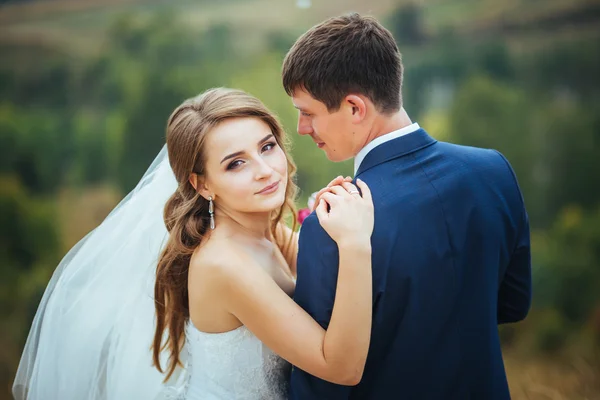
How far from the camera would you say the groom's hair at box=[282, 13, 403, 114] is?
5.44 ft

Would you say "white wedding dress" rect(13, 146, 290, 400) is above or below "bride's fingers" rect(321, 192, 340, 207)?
below

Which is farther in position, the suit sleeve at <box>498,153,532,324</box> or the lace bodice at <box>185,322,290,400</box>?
the lace bodice at <box>185,322,290,400</box>

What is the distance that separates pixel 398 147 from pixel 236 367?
95 cm

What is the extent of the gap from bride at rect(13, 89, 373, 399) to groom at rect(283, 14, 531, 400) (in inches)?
2.5

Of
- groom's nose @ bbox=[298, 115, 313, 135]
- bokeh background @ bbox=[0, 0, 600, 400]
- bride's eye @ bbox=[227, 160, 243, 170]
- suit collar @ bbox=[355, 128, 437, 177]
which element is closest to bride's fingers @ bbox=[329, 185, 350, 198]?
suit collar @ bbox=[355, 128, 437, 177]

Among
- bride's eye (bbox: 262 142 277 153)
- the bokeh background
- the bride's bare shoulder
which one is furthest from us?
the bokeh background

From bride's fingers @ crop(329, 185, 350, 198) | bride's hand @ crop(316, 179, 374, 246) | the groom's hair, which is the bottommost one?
bride's hand @ crop(316, 179, 374, 246)

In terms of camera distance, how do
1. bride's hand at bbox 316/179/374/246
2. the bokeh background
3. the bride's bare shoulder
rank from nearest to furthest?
bride's hand at bbox 316/179/374/246 < the bride's bare shoulder < the bokeh background

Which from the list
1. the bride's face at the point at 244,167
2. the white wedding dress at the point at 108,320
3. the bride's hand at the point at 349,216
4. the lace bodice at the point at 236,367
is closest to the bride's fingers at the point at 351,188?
the bride's hand at the point at 349,216

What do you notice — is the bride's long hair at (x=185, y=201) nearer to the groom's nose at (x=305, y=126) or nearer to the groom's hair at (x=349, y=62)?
the groom's nose at (x=305, y=126)

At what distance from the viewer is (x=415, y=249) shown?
1.52m

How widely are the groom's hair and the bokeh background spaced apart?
351 cm

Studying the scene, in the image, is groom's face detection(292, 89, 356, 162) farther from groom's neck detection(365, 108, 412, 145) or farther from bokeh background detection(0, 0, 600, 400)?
bokeh background detection(0, 0, 600, 400)

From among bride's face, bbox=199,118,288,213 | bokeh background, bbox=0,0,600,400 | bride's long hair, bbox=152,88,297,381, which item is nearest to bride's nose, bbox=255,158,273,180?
bride's face, bbox=199,118,288,213
